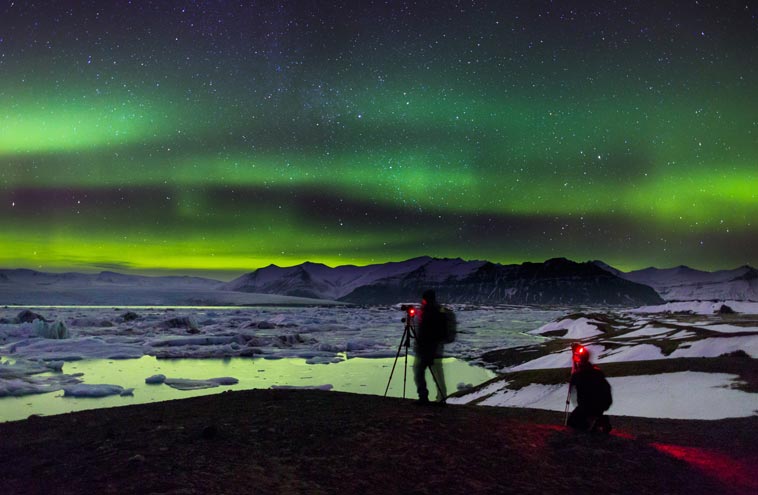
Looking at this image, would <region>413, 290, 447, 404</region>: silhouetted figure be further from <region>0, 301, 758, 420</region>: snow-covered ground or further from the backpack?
<region>0, 301, 758, 420</region>: snow-covered ground

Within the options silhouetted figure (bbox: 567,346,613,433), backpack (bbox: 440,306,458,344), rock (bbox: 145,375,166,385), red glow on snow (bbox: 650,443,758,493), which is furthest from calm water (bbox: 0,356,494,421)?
red glow on snow (bbox: 650,443,758,493)

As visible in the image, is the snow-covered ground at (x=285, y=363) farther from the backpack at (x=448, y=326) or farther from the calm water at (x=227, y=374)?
the backpack at (x=448, y=326)

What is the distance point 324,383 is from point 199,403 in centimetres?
1736

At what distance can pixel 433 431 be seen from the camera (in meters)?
8.84

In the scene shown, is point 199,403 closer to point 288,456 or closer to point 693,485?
point 288,456

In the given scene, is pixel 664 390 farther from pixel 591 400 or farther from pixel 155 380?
pixel 155 380

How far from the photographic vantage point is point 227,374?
32781 millimetres

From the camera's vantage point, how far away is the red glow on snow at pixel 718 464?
7871mm

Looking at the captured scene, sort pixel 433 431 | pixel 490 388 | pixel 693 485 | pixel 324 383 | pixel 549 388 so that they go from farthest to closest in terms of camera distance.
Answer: pixel 324 383 → pixel 490 388 → pixel 549 388 → pixel 433 431 → pixel 693 485

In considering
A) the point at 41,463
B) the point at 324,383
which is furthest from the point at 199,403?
the point at 324,383

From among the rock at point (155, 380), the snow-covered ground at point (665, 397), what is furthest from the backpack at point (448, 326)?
the rock at point (155, 380)

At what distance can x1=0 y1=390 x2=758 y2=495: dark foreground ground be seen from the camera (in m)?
6.89

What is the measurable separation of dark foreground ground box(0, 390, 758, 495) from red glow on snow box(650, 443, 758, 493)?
3cm

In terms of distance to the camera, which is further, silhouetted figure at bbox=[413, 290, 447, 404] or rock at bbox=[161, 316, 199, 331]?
rock at bbox=[161, 316, 199, 331]
